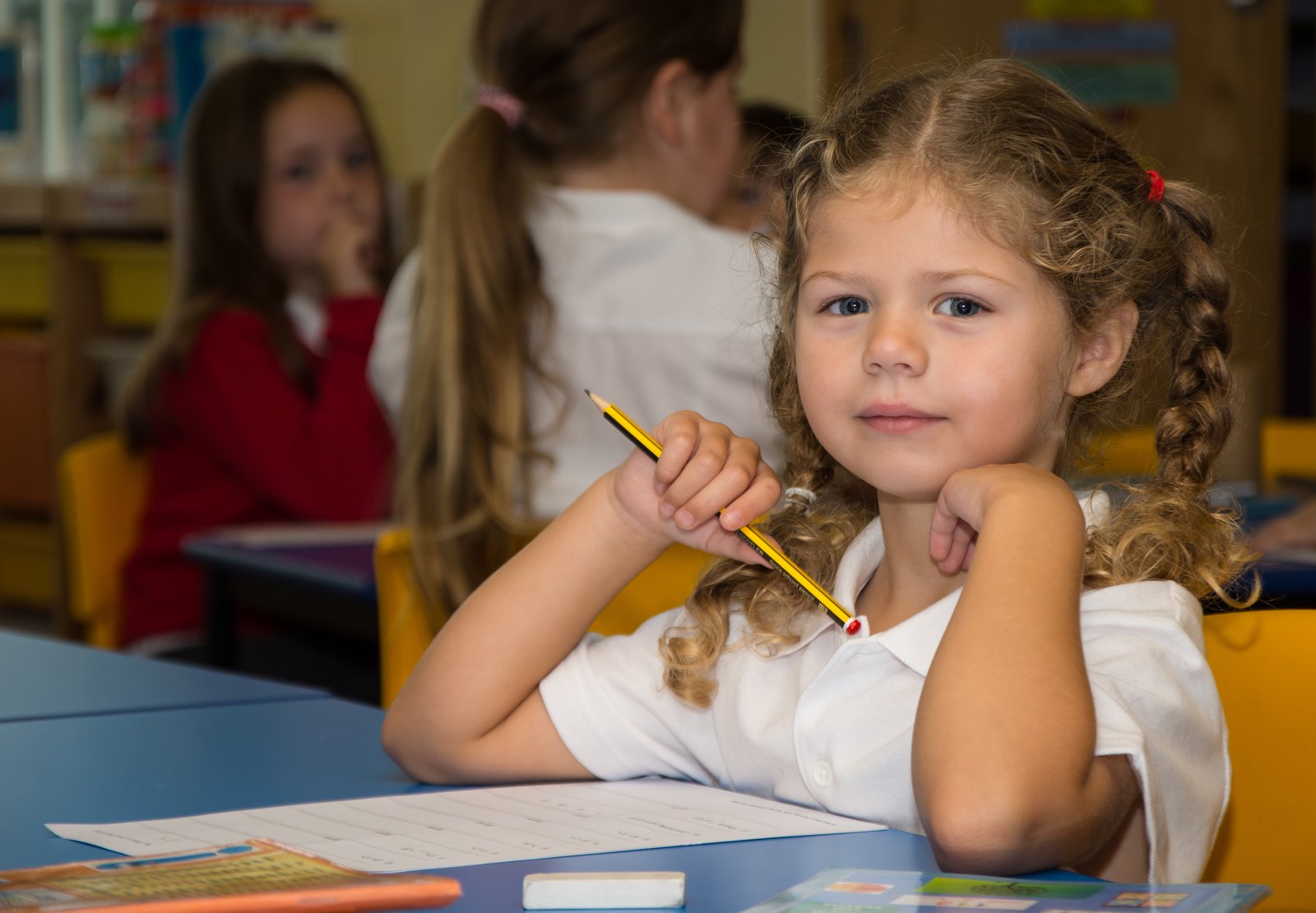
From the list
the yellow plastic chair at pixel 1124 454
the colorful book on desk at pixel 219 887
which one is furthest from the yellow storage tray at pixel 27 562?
the colorful book on desk at pixel 219 887

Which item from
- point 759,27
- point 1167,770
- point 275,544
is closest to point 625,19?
point 275,544

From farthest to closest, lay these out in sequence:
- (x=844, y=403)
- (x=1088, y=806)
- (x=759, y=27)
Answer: (x=759, y=27), (x=844, y=403), (x=1088, y=806)

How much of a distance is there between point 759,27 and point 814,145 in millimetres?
3021

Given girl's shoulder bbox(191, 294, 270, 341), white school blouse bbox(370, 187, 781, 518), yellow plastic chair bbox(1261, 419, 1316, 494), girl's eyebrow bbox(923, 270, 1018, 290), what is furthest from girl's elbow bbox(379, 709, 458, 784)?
yellow plastic chair bbox(1261, 419, 1316, 494)

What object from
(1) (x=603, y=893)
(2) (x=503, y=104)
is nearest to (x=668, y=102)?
(2) (x=503, y=104)

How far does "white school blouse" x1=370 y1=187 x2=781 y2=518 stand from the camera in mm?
1996

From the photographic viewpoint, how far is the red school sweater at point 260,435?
2.68 metres

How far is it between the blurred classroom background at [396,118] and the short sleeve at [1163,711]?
2.55 meters

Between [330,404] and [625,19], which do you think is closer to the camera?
[625,19]

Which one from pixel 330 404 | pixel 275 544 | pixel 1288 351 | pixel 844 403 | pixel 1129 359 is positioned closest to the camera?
pixel 844 403

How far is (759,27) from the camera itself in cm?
405

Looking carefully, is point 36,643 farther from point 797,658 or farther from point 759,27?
point 759,27

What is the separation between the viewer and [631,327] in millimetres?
2029

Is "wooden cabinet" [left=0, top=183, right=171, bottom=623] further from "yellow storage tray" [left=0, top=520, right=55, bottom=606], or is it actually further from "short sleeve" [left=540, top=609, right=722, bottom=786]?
"short sleeve" [left=540, top=609, right=722, bottom=786]
